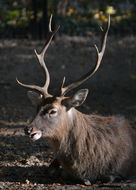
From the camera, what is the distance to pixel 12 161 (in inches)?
320

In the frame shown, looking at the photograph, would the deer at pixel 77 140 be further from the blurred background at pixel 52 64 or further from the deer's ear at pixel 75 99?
the blurred background at pixel 52 64

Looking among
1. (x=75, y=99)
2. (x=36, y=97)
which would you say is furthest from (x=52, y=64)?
(x=75, y=99)

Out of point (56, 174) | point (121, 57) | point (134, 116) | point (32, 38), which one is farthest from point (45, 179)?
point (32, 38)

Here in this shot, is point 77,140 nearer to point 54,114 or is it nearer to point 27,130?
point 54,114

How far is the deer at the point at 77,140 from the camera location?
717 centimetres

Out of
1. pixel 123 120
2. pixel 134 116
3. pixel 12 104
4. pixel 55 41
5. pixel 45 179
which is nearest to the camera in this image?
pixel 45 179

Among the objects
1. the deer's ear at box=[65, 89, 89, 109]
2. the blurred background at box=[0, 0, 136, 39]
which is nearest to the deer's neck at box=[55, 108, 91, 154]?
the deer's ear at box=[65, 89, 89, 109]

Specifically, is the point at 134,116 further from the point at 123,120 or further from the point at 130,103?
the point at 123,120

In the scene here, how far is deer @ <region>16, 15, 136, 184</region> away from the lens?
7.17 meters

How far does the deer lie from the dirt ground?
0.82 feet

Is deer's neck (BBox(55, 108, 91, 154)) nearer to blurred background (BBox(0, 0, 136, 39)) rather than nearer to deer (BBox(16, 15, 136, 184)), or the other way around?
deer (BBox(16, 15, 136, 184))

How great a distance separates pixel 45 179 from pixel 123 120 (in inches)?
54.9

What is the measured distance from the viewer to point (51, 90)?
13.1 meters

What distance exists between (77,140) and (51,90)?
5843 mm
